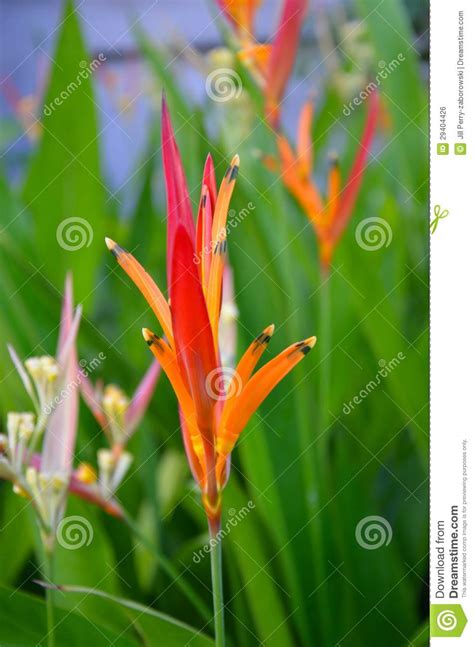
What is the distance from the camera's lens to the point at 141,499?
1.92ft

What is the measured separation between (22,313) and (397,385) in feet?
0.84

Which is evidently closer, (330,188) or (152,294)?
(152,294)

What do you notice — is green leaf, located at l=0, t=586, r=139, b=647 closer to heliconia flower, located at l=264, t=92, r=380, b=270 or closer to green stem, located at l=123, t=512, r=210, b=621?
Answer: green stem, located at l=123, t=512, r=210, b=621

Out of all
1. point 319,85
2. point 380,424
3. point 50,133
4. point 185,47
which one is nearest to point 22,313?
point 50,133

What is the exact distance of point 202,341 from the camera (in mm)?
313

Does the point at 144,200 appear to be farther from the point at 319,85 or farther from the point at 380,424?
the point at 319,85

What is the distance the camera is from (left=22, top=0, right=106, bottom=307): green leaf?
1.93 ft

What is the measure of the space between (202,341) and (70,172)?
330 millimetres

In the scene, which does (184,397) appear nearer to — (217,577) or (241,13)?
(217,577)

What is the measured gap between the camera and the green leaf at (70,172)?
23.2 inches

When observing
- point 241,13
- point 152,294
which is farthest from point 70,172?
point 152,294

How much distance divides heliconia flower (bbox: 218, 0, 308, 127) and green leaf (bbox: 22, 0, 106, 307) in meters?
0.13
